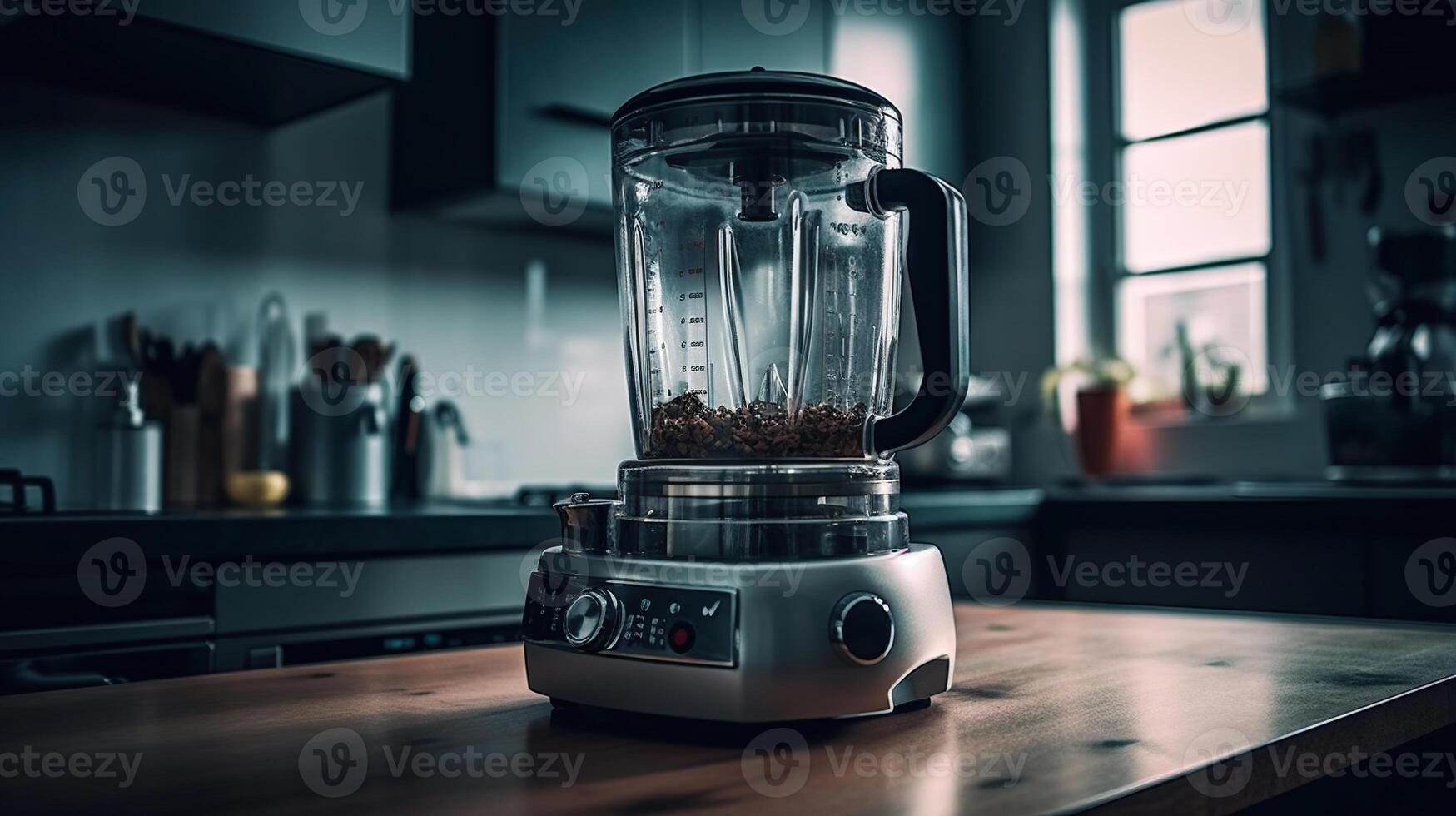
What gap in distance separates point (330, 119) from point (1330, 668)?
1.93 metres

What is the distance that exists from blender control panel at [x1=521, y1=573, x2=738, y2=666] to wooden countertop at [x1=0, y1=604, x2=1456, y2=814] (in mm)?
47

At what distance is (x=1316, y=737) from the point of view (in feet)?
2.07

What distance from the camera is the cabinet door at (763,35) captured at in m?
2.40

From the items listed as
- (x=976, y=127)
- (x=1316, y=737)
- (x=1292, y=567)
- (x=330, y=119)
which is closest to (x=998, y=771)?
(x=1316, y=737)

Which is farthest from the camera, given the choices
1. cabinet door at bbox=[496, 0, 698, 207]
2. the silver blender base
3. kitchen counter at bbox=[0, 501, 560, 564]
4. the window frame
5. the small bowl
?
the window frame

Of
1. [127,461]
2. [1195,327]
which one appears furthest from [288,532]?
[1195,327]

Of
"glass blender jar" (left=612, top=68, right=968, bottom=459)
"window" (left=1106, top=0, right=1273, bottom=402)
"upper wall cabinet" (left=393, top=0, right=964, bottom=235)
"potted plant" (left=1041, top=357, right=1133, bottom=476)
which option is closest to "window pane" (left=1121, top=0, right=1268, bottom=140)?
"window" (left=1106, top=0, right=1273, bottom=402)

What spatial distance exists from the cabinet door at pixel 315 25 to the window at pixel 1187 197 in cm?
200

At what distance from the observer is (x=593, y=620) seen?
2.29ft

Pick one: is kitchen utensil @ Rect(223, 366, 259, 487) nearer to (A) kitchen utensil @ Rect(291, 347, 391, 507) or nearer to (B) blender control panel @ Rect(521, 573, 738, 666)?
(A) kitchen utensil @ Rect(291, 347, 391, 507)

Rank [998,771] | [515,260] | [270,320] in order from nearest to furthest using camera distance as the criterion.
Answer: [998,771]
[270,320]
[515,260]

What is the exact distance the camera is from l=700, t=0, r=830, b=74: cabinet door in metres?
2.40

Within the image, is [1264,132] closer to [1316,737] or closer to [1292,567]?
[1292,567]

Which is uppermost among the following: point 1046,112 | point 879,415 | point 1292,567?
point 1046,112
